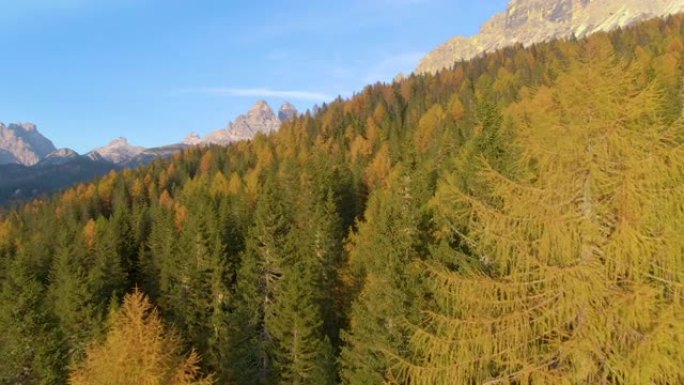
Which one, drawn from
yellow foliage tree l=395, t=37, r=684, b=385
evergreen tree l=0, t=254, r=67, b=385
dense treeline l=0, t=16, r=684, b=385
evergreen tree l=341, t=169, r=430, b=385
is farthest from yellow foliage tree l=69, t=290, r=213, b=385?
yellow foliage tree l=395, t=37, r=684, b=385

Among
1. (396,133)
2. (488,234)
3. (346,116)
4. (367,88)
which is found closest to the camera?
(488,234)

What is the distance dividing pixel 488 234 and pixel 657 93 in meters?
3.19

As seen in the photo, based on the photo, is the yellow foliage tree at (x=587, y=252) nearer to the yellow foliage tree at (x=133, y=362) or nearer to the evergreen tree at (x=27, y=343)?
the yellow foliage tree at (x=133, y=362)

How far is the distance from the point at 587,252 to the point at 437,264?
3.53 m

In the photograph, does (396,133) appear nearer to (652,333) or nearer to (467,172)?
(467,172)

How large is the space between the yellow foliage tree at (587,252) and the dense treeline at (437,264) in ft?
0.10

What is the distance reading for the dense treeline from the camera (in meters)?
6.95

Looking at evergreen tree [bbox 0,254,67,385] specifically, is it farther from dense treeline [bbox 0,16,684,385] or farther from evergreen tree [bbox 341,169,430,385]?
evergreen tree [bbox 341,169,430,385]

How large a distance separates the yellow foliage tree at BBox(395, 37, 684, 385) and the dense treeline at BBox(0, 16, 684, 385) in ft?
0.10

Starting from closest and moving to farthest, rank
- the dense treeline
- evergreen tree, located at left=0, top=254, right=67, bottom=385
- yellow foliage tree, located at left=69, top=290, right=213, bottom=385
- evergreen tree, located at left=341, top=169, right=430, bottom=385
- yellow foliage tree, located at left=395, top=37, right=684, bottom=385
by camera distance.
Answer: yellow foliage tree, located at left=395, top=37, right=684, bottom=385
the dense treeline
yellow foliage tree, located at left=69, top=290, right=213, bottom=385
evergreen tree, located at left=341, top=169, right=430, bottom=385
evergreen tree, located at left=0, top=254, right=67, bottom=385

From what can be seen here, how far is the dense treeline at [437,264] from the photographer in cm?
695

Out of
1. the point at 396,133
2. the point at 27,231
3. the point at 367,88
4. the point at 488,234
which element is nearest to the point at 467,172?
the point at 488,234

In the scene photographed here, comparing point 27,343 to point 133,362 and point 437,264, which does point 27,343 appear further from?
point 437,264

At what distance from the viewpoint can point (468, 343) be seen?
26.2 feet
